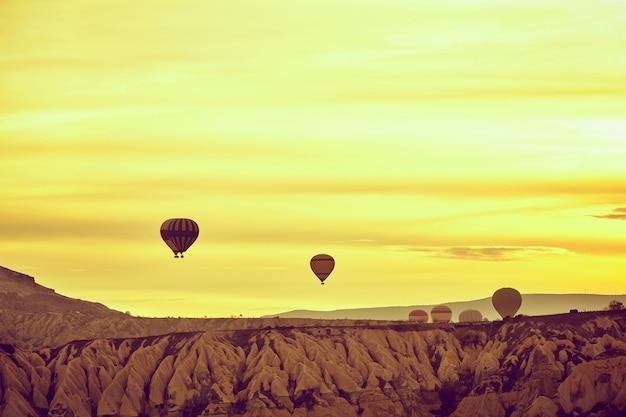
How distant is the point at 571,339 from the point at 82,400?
198 feet

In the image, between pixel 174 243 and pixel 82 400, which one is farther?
pixel 174 243

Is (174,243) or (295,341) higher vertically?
(174,243)

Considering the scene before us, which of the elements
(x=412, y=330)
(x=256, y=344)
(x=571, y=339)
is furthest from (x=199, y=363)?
(x=571, y=339)

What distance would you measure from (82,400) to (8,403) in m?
9.01

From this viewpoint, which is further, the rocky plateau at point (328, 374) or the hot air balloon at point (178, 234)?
the hot air balloon at point (178, 234)

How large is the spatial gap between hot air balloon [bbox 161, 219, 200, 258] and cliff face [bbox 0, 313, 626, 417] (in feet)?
39.8

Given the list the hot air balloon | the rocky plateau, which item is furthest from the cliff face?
the hot air balloon

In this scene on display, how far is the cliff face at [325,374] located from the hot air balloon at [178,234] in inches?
478

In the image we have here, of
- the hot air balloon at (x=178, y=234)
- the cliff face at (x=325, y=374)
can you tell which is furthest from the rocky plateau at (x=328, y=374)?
the hot air balloon at (x=178, y=234)

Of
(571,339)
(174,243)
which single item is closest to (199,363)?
(174,243)

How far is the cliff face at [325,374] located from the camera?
166 m

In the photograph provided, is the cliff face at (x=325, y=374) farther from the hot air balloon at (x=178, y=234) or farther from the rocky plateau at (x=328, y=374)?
the hot air balloon at (x=178, y=234)

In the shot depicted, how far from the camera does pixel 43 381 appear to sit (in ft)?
560

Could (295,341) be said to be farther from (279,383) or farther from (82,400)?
(82,400)
